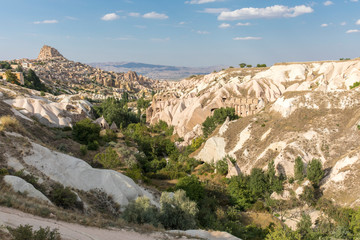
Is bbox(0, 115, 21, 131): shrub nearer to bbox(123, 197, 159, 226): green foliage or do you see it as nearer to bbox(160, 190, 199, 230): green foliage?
bbox(123, 197, 159, 226): green foliage

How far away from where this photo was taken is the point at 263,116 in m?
39.2

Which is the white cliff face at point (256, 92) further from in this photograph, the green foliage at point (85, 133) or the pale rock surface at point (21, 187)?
the pale rock surface at point (21, 187)

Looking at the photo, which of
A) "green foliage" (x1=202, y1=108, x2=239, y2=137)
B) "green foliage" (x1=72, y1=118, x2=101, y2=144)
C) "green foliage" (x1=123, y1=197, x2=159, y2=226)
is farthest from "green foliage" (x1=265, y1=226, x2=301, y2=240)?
"green foliage" (x1=202, y1=108, x2=239, y2=137)

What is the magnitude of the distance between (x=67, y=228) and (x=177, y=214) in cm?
792

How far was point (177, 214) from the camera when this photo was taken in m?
16.1

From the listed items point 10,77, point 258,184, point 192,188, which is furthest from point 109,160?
point 10,77

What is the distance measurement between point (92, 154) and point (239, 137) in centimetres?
2075

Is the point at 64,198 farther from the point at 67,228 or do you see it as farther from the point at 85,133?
the point at 85,133

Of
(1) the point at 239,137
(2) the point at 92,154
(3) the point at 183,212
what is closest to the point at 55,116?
(2) the point at 92,154

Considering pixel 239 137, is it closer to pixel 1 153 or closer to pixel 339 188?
pixel 339 188

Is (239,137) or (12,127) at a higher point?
(12,127)

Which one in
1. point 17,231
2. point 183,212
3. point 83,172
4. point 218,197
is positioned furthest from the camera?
point 218,197

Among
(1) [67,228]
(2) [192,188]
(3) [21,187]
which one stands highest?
(3) [21,187]

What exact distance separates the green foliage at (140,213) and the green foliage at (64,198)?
264 cm
